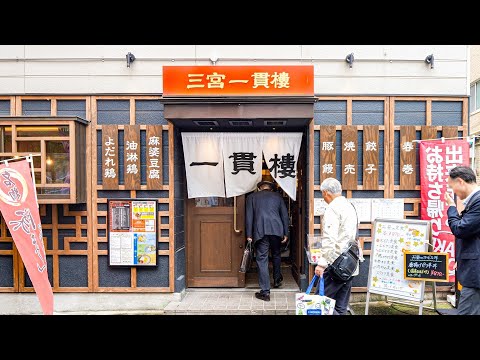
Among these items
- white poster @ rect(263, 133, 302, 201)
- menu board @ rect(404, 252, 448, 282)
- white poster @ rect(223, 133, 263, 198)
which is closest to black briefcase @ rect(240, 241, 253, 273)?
white poster @ rect(223, 133, 263, 198)

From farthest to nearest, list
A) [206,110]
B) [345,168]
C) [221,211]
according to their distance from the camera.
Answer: [221,211] → [345,168] → [206,110]

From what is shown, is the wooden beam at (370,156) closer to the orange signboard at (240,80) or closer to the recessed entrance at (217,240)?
the recessed entrance at (217,240)

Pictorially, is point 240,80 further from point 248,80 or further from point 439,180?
point 439,180

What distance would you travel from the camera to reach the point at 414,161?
19.2 ft

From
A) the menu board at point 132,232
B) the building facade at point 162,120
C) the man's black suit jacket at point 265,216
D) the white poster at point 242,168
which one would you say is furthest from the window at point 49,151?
the man's black suit jacket at point 265,216

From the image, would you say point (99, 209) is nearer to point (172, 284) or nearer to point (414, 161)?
point (172, 284)

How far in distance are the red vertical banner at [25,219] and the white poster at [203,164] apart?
8.80 ft

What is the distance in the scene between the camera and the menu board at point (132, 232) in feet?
19.4

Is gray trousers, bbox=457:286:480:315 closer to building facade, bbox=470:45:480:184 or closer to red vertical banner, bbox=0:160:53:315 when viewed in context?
red vertical banner, bbox=0:160:53:315

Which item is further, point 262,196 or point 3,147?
point 262,196

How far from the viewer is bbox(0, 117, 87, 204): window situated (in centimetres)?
550

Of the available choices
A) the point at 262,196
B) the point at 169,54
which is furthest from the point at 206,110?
the point at 262,196

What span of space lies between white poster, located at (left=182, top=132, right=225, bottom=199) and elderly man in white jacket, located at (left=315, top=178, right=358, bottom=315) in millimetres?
2460

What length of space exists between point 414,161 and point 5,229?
8164 millimetres
